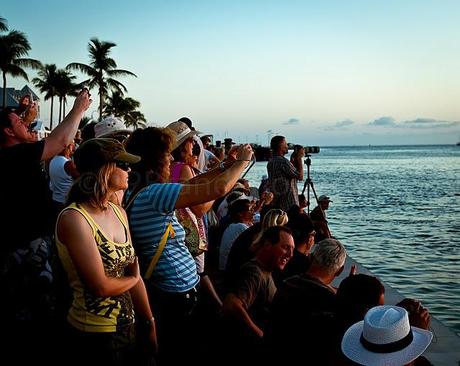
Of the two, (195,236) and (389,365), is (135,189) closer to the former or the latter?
(195,236)

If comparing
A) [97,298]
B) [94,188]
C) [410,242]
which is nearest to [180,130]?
[94,188]

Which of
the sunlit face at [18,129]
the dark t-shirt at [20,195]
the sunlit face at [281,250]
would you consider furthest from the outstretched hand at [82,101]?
the sunlit face at [281,250]

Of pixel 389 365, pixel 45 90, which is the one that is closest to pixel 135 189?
pixel 389 365

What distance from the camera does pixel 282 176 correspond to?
9.06m

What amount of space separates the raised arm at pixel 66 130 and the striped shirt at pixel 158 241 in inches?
22.1

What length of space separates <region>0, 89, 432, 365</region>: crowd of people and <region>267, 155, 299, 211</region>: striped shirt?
13.9 feet

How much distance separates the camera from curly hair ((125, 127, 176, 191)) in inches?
135

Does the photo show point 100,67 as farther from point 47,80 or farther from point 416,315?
point 416,315

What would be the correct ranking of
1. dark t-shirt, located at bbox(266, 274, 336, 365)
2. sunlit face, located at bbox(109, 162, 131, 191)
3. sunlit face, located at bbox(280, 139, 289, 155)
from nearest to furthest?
1. sunlit face, located at bbox(109, 162, 131, 191)
2. dark t-shirt, located at bbox(266, 274, 336, 365)
3. sunlit face, located at bbox(280, 139, 289, 155)

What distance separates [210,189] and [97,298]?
0.75 metres

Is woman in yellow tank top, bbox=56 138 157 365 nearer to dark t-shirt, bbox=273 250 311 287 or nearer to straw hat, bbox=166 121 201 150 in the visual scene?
straw hat, bbox=166 121 201 150

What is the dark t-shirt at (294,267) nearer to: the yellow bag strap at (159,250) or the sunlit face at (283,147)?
the yellow bag strap at (159,250)

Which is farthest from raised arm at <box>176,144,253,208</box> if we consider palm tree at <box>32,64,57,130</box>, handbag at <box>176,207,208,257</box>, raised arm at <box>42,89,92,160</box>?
palm tree at <box>32,64,57,130</box>

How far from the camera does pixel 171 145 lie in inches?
137
